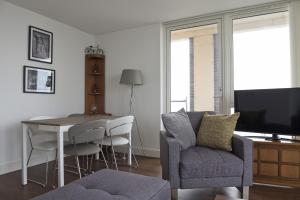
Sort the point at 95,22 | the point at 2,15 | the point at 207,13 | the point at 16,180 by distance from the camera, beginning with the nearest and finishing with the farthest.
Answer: the point at 16,180, the point at 2,15, the point at 207,13, the point at 95,22

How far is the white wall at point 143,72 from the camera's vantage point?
12.8 ft

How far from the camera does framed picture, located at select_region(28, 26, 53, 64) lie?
3293mm

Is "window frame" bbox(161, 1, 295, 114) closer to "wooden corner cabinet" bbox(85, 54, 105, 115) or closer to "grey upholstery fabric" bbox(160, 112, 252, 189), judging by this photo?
"grey upholstery fabric" bbox(160, 112, 252, 189)

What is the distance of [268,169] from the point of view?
251 cm

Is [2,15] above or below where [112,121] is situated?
above

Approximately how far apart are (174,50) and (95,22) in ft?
4.83

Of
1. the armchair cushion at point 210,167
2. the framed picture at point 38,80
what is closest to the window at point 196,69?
the armchair cushion at point 210,167

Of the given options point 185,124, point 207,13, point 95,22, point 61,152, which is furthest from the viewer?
point 95,22

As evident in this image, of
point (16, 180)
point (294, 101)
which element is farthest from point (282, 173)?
point (16, 180)

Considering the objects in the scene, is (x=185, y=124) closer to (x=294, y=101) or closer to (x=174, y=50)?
(x=294, y=101)

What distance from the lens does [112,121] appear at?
9.46 feet

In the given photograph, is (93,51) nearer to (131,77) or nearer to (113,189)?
(131,77)

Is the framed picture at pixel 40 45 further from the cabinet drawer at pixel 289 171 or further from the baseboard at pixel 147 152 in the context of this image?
the cabinet drawer at pixel 289 171

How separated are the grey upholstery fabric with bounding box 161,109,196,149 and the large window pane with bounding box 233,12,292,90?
132 centimetres
